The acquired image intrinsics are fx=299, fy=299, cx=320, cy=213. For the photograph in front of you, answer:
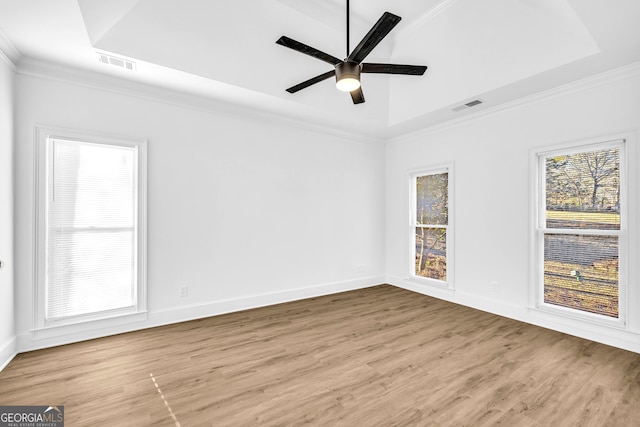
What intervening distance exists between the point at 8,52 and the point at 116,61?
2.61 feet

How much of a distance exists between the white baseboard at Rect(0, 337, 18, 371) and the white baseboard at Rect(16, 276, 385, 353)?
3.0 inches

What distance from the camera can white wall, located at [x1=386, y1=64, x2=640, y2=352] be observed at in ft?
9.91

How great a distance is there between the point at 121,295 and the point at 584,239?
5096 millimetres

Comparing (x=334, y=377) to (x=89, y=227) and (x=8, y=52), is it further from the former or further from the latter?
(x=8, y=52)

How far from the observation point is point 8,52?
2562 millimetres

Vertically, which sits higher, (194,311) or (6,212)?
(6,212)

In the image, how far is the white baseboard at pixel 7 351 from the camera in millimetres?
2500

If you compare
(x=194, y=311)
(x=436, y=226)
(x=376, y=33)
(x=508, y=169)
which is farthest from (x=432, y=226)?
(x=194, y=311)

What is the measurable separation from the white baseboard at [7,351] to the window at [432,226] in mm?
5027

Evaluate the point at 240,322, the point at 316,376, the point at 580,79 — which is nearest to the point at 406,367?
the point at 316,376

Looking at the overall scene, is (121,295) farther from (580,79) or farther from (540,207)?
(580,79)

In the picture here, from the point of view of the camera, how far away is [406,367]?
2551 millimetres

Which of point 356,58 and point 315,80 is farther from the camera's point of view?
point 315,80

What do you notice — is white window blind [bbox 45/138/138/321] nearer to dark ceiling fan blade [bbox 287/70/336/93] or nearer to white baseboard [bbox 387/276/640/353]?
dark ceiling fan blade [bbox 287/70/336/93]
